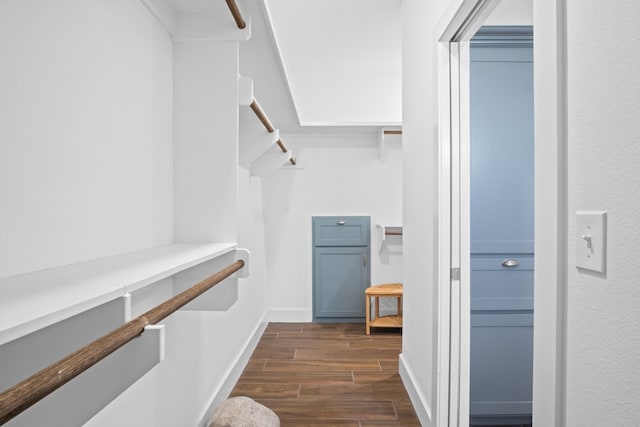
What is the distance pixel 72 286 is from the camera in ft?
2.09

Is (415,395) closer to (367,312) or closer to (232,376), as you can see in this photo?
(232,376)

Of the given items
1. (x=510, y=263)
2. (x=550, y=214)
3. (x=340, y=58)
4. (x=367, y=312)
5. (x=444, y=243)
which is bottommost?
(x=367, y=312)

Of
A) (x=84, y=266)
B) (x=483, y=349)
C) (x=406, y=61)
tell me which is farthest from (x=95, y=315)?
(x=406, y=61)

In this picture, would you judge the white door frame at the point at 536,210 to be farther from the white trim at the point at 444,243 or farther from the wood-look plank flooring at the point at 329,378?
the wood-look plank flooring at the point at 329,378

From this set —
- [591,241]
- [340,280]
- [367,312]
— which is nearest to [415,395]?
[367,312]

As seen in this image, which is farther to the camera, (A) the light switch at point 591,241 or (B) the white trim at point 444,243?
(B) the white trim at point 444,243

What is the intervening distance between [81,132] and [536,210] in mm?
1029

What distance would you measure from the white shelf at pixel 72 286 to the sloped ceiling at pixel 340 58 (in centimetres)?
116

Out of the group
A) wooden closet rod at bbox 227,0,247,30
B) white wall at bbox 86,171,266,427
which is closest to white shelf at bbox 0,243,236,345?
white wall at bbox 86,171,266,427

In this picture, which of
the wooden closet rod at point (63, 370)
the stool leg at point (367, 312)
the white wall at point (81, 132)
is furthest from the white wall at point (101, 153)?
the stool leg at point (367, 312)

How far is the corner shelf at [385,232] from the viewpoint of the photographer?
13.0 ft

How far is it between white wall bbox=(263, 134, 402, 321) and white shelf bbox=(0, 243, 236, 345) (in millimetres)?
3113

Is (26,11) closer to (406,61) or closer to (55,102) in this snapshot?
(55,102)

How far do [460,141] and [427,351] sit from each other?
0.99 m
